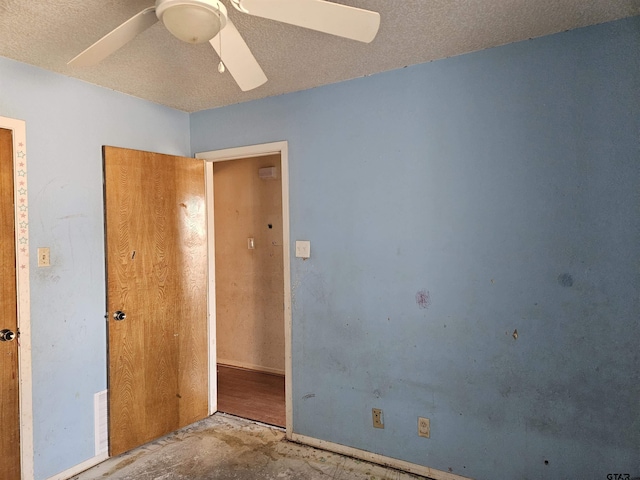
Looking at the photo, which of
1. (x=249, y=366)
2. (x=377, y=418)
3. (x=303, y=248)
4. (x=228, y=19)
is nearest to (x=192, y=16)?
(x=228, y=19)

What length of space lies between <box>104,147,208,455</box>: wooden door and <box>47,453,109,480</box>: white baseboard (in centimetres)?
9

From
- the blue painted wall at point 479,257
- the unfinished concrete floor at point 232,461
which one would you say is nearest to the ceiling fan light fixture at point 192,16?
the blue painted wall at point 479,257

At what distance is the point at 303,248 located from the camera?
8.47 feet

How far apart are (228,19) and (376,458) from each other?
2446mm

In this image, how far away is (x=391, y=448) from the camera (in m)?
2.30

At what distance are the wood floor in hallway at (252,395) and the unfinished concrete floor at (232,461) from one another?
9.9 inches

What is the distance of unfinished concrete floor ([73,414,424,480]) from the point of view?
2.25 meters

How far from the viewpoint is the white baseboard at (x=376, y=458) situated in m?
2.17

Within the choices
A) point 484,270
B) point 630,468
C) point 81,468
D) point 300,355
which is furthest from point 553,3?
point 81,468

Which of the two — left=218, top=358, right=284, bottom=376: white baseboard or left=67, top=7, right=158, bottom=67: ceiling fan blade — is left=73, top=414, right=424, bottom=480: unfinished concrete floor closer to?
left=218, top=358, right=284, bottom=376: white baseboard

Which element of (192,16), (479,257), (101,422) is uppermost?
(192,16)

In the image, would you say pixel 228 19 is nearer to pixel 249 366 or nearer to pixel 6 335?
pixel 6 335

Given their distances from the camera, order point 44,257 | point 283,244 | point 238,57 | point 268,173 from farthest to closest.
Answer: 1. point 268,173
2. point 283,244
3. point 44,257
4. point 238,57

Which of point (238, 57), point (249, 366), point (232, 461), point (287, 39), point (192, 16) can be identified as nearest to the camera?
point (192, 16)
